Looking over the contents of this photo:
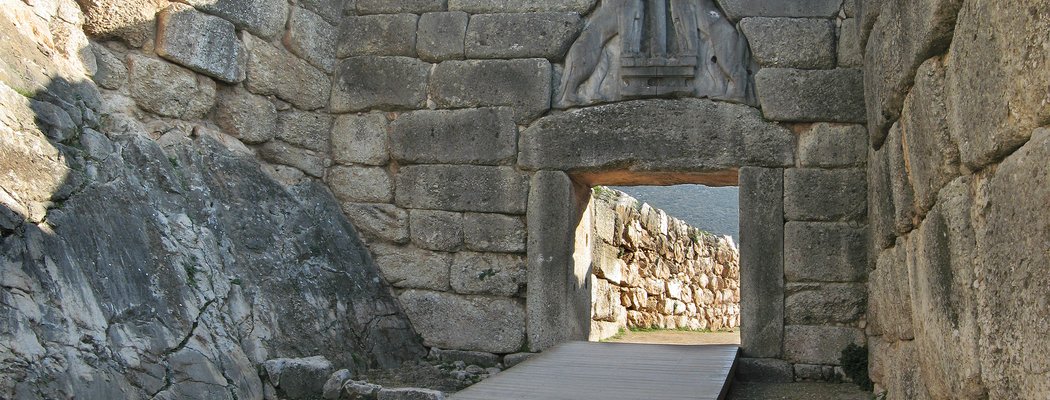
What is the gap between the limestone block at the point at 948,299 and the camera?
256 cm

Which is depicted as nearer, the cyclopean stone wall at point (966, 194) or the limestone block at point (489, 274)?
the cyclopean stone wall at point (966, 194)

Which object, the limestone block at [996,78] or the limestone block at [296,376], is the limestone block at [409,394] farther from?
the limestone block at [996,78]

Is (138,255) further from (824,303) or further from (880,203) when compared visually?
(824,303)

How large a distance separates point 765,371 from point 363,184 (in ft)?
9.97

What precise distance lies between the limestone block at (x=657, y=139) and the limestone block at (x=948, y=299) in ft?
8.18

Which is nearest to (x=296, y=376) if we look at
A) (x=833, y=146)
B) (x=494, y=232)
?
(x=494, y=232)

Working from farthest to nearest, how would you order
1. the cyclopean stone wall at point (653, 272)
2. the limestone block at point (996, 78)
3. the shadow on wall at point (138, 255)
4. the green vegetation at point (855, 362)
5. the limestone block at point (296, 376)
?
1. the cyclopean stone wall at point (653, 272)
2. the green vegetation at point (855, 362)
3. the limestone block at point (296, 376)
4. the shadow on wall at point (138, 255)
5. the limestone block at point (996, 78)

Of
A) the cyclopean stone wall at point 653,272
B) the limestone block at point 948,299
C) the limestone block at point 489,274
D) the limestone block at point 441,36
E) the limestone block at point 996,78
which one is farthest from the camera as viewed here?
the cyclopean stone wall at point 653,272

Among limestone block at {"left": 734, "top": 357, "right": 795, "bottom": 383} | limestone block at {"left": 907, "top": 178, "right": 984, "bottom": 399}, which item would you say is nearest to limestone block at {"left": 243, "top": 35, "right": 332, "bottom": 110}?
limestone block at {"left": 734, "top": 357, "right": 795, "bottom": 383}

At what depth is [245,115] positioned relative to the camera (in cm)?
592

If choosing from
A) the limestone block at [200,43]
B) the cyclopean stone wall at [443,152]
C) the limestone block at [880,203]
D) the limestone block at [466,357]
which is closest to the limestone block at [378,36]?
the cyclopean stone wall at [443,152]

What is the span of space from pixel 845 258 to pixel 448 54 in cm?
300

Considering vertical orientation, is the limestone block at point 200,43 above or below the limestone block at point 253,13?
below

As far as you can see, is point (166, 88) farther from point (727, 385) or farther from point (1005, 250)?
point (1005, 250)
